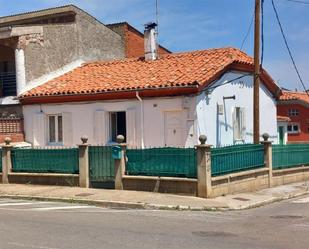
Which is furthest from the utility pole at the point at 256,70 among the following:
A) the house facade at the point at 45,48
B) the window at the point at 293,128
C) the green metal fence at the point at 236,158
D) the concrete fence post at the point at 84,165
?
the window at the point at 293,128

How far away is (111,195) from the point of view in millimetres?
15781

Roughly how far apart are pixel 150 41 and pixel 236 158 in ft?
33.1

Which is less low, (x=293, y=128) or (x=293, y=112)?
(x=293, y=112)

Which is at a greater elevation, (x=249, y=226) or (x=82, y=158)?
(x=82, y=158)

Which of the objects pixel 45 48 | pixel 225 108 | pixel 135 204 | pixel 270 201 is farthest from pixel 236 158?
pixel 45 48

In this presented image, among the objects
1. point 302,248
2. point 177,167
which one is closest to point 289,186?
point 177,167

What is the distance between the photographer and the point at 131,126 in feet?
72.0

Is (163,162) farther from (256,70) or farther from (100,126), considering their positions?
(100,126)

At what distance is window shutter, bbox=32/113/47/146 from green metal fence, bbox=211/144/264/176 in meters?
9.70

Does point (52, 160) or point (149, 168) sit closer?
point (149, 168)

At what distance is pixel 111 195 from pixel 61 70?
12.2 meters

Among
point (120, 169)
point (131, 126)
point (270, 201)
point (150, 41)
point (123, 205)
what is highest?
point (150, 41)

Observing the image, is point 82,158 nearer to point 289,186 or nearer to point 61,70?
point 289,186

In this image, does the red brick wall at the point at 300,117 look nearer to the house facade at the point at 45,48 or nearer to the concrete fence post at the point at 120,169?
the house facade at the point at 45,48
